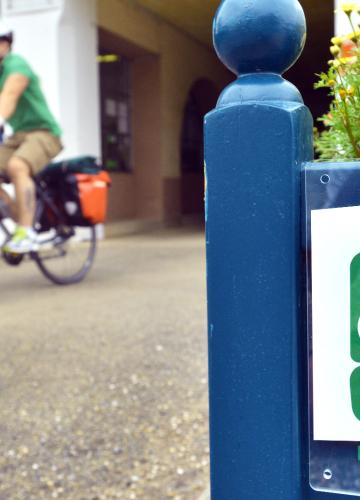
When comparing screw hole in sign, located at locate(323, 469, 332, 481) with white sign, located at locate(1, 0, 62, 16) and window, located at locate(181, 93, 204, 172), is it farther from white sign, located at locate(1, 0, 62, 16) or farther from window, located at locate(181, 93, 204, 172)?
window, located at locate(181, 93, 204, 172)

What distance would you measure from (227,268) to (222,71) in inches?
550

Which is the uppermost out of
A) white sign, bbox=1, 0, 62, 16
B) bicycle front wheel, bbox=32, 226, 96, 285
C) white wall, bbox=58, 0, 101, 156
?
white sign, bbox=1, 0, 62, 16

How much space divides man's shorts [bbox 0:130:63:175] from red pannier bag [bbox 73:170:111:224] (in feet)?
0.89

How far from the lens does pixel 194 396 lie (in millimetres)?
2580

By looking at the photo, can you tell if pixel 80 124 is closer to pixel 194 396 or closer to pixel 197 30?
pixel 197 30

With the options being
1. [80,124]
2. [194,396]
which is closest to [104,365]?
[194,396]

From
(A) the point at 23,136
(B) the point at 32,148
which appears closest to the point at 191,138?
(A) the point at 23,136

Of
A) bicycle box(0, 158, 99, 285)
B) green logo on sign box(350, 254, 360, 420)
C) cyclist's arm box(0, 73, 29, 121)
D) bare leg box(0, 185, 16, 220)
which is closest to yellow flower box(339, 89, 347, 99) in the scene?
green logo on sign box(350, 254, 360, 420)

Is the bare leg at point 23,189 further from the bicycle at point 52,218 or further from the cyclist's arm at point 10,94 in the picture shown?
the cyclist's arm at point 10,94

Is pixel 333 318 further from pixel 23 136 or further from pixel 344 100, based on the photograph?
pixel 23 136

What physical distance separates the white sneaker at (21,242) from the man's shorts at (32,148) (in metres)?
0.40

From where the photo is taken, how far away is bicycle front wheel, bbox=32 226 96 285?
482 centimetres

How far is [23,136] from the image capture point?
15.0ft

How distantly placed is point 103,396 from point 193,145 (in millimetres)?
11669
